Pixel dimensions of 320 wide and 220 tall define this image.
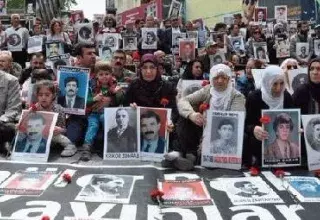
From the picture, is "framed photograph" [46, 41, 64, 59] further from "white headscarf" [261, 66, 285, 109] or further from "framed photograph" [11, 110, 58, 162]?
"white headscarf" [261, 66, 285, 109]

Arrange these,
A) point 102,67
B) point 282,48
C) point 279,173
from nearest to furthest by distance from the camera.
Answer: point 279,173, point 102,67, point 282,48

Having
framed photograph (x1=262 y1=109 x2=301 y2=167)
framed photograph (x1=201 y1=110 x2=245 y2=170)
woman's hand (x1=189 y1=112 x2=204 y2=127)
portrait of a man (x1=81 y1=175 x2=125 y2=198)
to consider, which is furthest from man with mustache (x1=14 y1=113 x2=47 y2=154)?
framed photograph (x1=262 y1=109 x2=301 y2=167)

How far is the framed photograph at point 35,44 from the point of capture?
10.5 m

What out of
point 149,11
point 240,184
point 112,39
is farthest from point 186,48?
point 149,11

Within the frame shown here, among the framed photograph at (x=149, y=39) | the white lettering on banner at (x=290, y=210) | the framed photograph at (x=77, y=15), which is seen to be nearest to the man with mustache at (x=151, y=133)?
the white lettering on banner at (x=290, y=210)

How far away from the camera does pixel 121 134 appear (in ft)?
19.6

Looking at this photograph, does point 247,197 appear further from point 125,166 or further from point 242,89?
point 242,89

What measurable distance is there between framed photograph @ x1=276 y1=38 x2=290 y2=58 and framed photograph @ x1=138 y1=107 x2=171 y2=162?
6653mm

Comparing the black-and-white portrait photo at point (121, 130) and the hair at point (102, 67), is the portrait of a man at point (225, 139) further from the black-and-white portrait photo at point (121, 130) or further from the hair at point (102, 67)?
the hair at point (102, 67)

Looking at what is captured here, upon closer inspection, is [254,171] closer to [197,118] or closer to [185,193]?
[197,118]

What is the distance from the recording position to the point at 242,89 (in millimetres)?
8461

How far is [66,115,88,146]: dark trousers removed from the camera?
639 centimetres

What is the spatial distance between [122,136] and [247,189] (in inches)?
59.6

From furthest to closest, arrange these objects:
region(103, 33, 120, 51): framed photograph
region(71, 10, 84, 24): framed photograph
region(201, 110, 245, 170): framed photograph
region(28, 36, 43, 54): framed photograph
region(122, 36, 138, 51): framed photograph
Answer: region(71, 10, 84, 24): framed photograph
region(122, 36, 138, 51): framed photograph
region(103, 33, 120, 51): framed photograph
region(28, 36, 43, 54): framed photograph
region(201, 110, 245, 170): framed photograph
